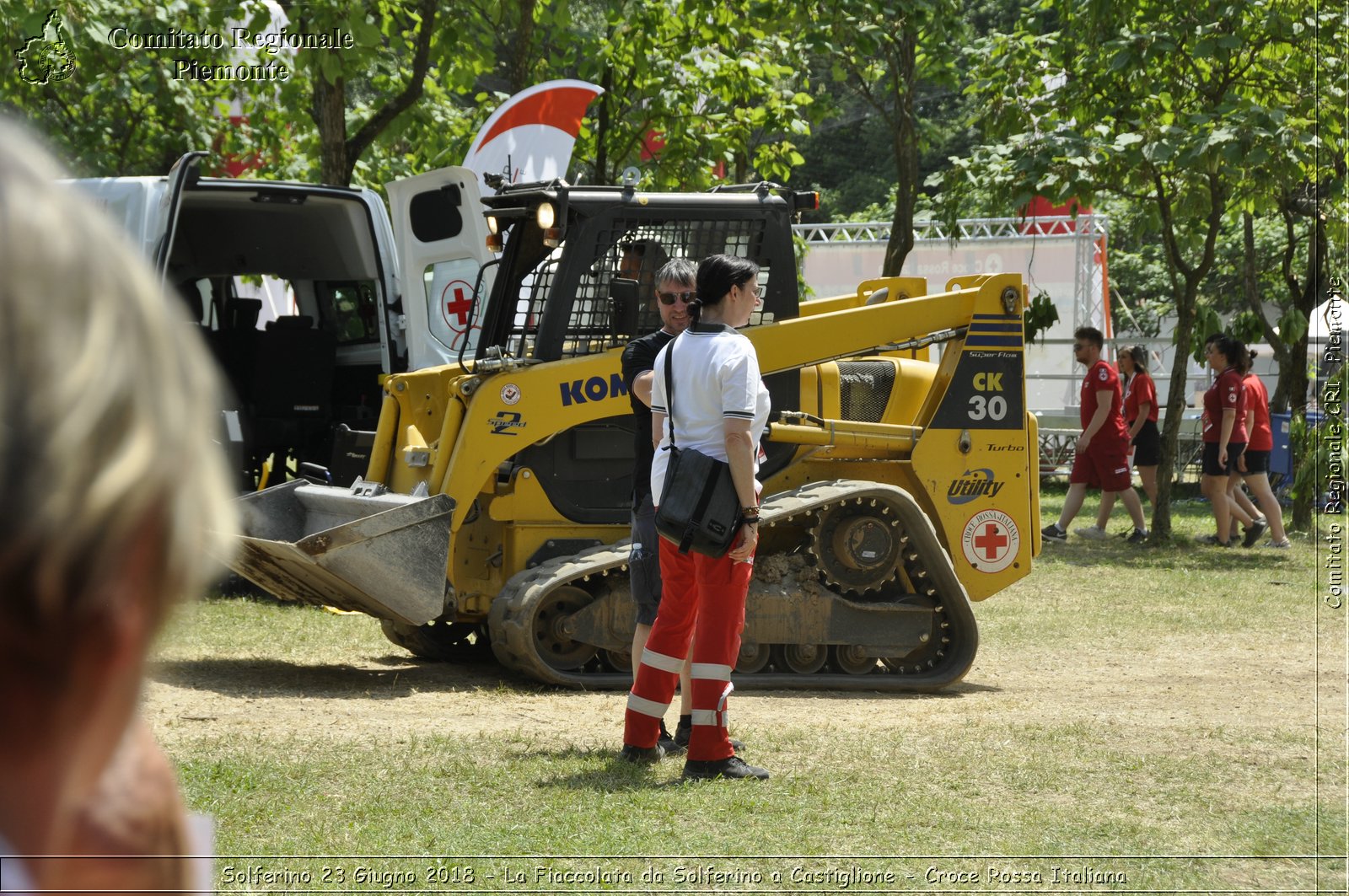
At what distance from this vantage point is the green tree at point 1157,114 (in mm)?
12633

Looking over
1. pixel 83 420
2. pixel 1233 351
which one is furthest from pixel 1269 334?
pixel 83 420

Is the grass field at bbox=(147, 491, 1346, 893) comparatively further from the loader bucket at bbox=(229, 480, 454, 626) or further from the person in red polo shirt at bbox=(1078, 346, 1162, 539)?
the person in red polo shirt at bbox=(1078, 346, 1162, 539)

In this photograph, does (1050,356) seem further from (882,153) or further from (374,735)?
(882,153)

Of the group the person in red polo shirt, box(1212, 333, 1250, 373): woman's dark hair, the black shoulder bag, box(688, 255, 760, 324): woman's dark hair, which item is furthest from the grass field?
the person in red polo shirt

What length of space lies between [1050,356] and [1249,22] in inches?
351

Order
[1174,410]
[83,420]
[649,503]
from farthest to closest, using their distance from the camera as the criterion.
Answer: [1174,410] < [649,503] < [83,420]

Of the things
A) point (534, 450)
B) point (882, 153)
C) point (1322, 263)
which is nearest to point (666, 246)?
point (534, 450)

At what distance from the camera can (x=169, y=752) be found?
18.1ft

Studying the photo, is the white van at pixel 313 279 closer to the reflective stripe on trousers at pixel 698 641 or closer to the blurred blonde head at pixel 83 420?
the reflective stripe on trousers at pixel 698 641

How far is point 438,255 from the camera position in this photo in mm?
9781

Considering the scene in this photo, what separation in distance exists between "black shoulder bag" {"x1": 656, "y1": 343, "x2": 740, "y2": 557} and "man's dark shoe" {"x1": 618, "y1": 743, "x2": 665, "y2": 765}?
0.80 m

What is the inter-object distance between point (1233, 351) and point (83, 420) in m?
14.2

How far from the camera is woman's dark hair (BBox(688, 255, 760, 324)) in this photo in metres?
5.27

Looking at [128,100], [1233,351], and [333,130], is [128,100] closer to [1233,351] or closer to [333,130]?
[333,130]
